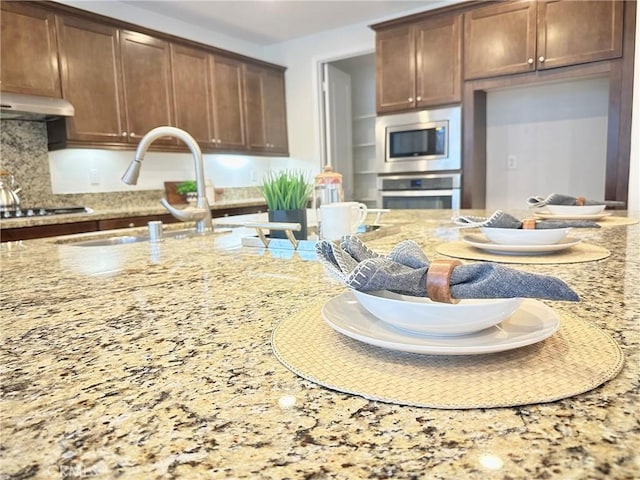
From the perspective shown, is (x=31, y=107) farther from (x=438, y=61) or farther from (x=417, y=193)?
(x=438, y=61)

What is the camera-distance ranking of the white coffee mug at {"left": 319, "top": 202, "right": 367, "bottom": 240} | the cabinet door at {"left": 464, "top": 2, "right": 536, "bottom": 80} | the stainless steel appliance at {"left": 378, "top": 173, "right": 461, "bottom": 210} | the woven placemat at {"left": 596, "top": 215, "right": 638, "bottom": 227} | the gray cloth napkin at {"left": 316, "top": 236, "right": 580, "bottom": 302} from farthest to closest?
the stainless steel appliance at {"left": 378, "top": 173, "right": 461, "bottom": 210} < the cabinet door at {"left": 464, "top": 2, "right": 536, "bottom": 80} < the woven placemat at {"left": 596, "top": 215, "right": 638, "bottom": 227} < the white coffee mug at {"left": 319, "top": 202, "right": 367, "bottom": 240} < the gray cloth napkin at {"left": 316, "top": 236, "right": 580, "bottom": 302}

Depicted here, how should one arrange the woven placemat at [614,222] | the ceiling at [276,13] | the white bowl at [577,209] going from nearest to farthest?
the woven placemat at [614,222] → the white bowl at [577,209] → the ceiling at [276,13]

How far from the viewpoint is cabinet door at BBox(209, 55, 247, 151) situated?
4.17 meters

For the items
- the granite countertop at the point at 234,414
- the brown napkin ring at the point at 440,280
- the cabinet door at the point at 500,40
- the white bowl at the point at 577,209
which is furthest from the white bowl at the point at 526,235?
the cabinet door at the point at 500,40

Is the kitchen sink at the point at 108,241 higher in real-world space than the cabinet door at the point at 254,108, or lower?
lower

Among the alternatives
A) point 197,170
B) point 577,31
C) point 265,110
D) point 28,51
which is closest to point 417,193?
point 577,31

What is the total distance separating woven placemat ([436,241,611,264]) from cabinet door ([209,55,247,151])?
3518 mm

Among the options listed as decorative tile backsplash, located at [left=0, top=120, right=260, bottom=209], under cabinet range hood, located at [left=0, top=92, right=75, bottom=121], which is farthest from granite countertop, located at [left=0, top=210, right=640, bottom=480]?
decorative tile backsplash, located at [left=0, top=120, right=260, bottom=209]

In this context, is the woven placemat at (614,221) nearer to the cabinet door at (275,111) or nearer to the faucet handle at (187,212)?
the faucet handle at (187,212)

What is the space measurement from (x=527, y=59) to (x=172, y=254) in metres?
3.16

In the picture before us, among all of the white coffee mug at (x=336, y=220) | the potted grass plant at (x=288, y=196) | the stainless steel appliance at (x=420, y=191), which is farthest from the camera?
the stainless steel appliance at (x=420, y=191)

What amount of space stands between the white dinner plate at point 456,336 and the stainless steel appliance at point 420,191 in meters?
3.27

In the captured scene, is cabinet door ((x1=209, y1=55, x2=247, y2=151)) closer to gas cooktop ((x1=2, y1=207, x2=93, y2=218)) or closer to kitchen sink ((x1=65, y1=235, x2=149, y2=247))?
gas cooktop ((x1=2, y1=207, x2=93, y2=218))

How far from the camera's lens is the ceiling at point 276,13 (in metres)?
3.77
